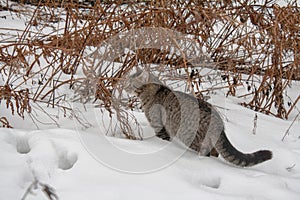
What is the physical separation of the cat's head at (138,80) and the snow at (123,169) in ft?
1.32

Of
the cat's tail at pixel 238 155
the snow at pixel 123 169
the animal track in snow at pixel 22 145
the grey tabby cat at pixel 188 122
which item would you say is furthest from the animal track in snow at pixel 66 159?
the cat's tail at pixel 238 155

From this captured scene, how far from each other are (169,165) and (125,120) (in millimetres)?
770

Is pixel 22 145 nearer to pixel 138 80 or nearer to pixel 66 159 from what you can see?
pixel 66 159

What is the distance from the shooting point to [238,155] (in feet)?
8.07

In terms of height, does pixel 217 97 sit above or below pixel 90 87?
below

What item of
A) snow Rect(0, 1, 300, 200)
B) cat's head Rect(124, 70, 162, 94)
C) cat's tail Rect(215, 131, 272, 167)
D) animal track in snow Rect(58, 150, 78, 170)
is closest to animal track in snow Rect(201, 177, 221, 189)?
snow Rect(0, 1, 300, 200)

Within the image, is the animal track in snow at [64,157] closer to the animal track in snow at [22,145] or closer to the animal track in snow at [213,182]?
the animal track in snow at [22,145]

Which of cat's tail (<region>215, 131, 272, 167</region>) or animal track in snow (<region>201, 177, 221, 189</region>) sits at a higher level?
cat's tail (<region>215, 131, 272, 167</region>)

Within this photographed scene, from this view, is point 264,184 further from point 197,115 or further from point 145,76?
point 145,76

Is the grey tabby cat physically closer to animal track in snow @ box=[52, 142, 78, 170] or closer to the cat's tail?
the cat's tail

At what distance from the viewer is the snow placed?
196cm

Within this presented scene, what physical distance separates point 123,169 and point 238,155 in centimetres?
81

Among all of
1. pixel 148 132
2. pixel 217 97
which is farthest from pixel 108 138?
pixel 217 97

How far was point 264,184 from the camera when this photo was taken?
2.20 meters
